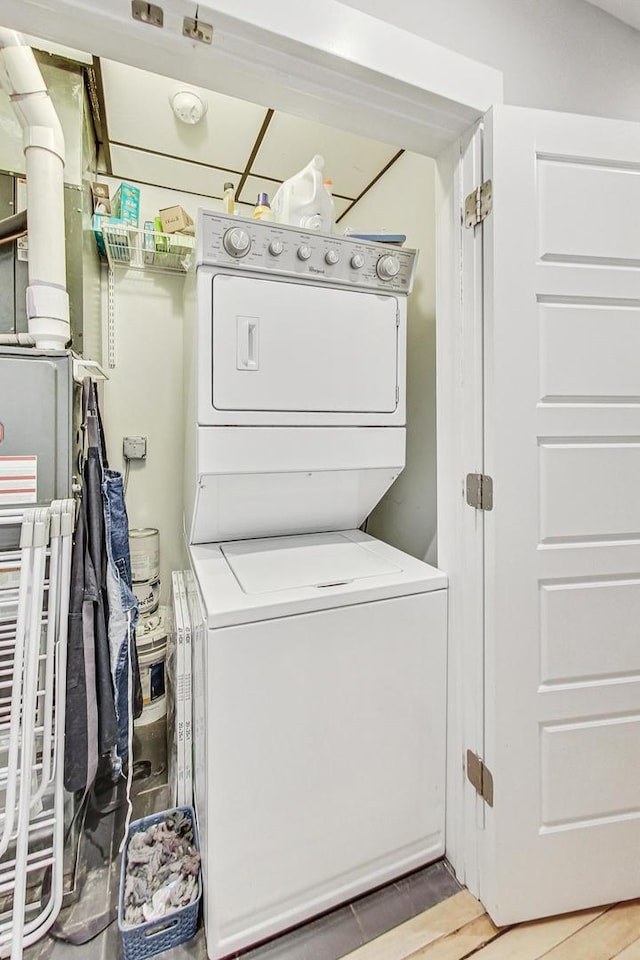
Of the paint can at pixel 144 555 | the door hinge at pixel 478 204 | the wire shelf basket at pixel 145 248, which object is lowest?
the paint can at pixel 144 555

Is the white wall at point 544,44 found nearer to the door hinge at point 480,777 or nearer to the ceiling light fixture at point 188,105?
the ceiling light fixture at point 188,105

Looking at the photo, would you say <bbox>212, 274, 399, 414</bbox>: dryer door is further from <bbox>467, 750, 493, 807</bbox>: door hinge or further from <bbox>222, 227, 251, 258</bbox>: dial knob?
<bbox>467, 750, 493, 807</bbox>: door hinge

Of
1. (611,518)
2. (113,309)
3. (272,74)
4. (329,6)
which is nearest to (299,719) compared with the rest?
(611,518)

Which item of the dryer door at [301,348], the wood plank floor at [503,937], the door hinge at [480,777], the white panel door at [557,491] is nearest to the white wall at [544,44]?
the white panel door at [557,491]

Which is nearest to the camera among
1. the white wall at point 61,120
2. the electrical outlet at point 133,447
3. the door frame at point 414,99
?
the door frame at point 414,99

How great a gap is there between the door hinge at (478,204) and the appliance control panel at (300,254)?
0.78ft

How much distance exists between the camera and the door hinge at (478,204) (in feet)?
4.09

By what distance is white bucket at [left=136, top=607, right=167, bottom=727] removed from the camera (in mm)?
2031

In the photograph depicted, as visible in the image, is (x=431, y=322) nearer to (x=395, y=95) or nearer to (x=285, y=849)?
(x=395, y=95)

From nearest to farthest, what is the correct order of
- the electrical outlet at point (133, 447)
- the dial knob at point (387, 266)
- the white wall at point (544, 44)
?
the white wall at point (544, 44) < the dial knob at point (387, 266) < the electrical outlet at point (133, 447)

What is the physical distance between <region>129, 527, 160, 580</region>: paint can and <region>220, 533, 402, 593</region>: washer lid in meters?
0.69

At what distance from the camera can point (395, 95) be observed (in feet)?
3.94

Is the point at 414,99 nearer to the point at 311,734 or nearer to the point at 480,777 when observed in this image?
the point at 311,734

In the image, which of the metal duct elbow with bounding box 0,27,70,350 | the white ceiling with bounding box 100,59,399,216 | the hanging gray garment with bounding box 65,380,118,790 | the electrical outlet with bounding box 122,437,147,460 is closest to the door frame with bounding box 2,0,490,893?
the metal duct elbow with bounding box 0,27,70,350
